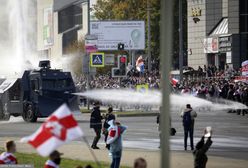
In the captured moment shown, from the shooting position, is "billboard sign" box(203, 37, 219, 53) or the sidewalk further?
"billboard sign" box(203, 37, 219, 53)

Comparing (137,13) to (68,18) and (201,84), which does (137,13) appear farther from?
(68,18)

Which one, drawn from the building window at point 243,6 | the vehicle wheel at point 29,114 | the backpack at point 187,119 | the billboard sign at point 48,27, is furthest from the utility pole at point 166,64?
the billboard sign at point 48,27

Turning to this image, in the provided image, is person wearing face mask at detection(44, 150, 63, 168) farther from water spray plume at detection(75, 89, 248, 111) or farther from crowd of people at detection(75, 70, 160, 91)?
crowd of people at detection(75, 70, 160, 91)

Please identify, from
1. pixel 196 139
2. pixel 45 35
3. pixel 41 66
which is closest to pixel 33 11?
pixel 45 35

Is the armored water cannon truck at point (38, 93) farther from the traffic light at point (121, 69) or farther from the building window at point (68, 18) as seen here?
the building window at point (68, 18)

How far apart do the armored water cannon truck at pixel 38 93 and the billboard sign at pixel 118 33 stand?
76.2 ft

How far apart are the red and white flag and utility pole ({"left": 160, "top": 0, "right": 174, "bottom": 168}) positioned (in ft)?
6.12

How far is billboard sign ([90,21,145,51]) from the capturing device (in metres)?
69.1

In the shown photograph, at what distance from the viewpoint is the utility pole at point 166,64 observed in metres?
10.2

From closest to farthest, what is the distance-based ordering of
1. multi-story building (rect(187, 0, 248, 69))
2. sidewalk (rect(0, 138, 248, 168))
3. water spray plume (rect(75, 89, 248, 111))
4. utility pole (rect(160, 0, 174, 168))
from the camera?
utility pole (rect(160, 0, 174, 168)), sidewalk (rect(0, 138, 248, 168)), water spray plume (rect(75, 89, 248, 111)), multi-story building (rect(187, 0, 248, 69))

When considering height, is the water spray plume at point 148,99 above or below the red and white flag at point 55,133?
below

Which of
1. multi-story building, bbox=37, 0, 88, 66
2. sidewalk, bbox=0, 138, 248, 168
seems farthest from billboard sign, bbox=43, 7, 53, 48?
sidewalk, bbox=0, 138, 248, 168

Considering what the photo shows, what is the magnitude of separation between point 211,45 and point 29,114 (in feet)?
109

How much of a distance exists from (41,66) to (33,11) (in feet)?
247
